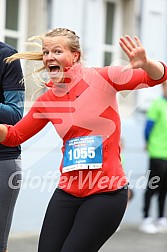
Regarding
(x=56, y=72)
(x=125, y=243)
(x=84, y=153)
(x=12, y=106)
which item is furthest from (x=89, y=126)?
(x=125, y=243)

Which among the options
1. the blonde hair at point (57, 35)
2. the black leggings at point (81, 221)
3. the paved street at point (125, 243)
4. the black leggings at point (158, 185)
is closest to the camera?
the black leggings at point (81, 221)

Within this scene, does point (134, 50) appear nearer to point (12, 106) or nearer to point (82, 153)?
point (82, 153)

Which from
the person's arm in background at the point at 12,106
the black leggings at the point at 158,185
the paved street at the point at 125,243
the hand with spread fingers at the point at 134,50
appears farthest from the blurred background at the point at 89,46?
the hand with spread fingers at the point at 134,50

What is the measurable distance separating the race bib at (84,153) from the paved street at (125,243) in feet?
11.4

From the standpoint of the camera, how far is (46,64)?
3.95m

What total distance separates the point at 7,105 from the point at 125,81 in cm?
72

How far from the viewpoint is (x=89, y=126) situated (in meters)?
3.95

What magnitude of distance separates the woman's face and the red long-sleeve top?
0.05 metres

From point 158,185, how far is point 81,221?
16.3 feet

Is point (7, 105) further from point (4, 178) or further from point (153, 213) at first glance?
point (153, 213)

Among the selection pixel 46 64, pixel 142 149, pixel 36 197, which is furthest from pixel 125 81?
pixel 142 149

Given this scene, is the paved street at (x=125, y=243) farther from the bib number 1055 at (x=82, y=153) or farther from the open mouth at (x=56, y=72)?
the open mouth at (x=56, y=72)

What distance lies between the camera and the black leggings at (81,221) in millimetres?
3896

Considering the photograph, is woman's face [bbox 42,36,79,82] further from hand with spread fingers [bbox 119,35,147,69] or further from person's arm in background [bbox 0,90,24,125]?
hand with spread fingers [bbox 119,35,147,69]
